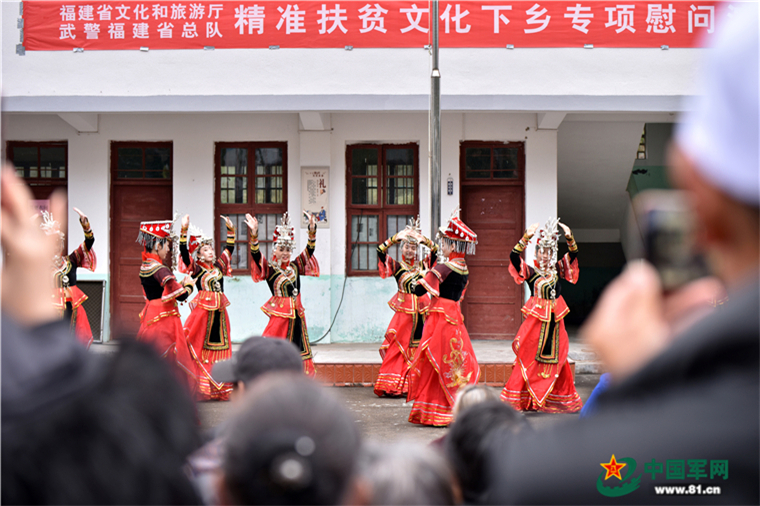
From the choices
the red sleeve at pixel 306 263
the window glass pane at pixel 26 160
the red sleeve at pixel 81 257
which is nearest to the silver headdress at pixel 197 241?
the red sleeve at pixel 306 263

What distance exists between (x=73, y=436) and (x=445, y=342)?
205 inches

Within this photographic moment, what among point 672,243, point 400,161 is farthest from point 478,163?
point 672,243

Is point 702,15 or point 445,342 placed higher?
point 702,15

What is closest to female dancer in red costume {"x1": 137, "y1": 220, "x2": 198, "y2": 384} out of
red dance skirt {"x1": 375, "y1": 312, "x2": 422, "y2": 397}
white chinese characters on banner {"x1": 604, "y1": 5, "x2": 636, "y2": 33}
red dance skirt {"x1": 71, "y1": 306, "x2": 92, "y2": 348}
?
red dance skirt {"x1": 71, "y1": 306, "x2": 92, "y2": 348}

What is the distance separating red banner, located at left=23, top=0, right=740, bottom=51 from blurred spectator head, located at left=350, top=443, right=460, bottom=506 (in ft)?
27.7

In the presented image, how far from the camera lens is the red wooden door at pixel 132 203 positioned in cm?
970

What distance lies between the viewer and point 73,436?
0.85 metres

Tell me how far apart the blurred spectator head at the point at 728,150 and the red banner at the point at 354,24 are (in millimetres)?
8785

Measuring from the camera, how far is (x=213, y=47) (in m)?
9.02

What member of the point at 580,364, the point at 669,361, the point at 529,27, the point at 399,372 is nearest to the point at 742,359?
the point at 669,361

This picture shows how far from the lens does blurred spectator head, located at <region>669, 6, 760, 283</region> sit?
0.55 m

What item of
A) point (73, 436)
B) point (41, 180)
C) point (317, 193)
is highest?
point (41, 180)

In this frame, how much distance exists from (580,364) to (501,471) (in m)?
7.77

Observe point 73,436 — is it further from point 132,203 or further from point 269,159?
point 132,203
